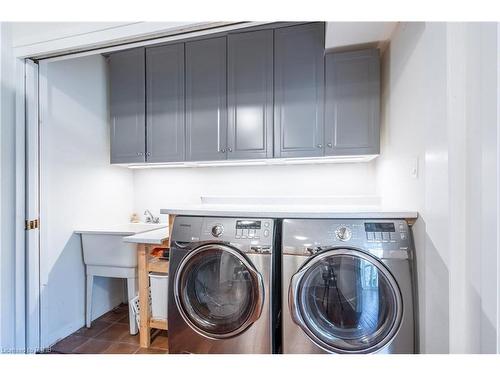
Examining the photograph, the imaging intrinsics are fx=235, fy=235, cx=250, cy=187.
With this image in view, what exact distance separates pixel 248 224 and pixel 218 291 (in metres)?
0.46

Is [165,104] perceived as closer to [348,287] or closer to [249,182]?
[249,182]

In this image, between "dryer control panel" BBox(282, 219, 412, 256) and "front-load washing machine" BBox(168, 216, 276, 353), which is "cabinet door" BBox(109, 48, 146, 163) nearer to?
"front-load washing machine" BBox(168, 216, 276, 353)

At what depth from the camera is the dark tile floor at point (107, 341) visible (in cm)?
174

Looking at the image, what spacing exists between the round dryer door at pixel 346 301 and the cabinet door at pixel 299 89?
931 mm

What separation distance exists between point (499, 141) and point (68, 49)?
216cm

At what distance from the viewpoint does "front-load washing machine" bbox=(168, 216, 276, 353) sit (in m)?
1.33

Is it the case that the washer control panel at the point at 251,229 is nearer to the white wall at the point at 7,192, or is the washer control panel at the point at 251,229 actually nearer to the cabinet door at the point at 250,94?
the cabinet door at the point at 250,94

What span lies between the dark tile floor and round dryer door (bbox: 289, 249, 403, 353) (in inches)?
45.3

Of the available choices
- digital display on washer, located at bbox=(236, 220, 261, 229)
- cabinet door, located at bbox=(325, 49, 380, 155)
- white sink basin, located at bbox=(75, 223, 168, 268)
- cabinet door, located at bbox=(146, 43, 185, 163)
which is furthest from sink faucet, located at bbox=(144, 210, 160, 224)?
cabinet door, located at bbox=(325, 49, 380, 155)

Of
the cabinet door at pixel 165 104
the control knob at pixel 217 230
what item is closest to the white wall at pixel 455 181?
the control knob at pixel 217 230

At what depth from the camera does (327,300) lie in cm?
131

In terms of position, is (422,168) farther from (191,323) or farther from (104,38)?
(104,38)

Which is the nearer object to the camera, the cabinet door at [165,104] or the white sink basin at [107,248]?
the white sink basin at [107,248]

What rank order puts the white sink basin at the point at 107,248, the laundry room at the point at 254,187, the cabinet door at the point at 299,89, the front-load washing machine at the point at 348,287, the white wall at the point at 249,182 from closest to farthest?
the laundry room at the point at 254,187
the front-load washing machine at the point at 348,287
the cabinet door at the point at 299,89
the white sink basin at the point at 107,248
the white wall at the point at 249,182
